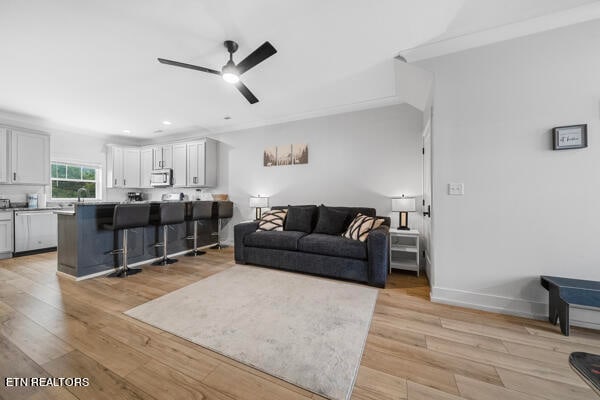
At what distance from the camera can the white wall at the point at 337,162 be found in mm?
3607

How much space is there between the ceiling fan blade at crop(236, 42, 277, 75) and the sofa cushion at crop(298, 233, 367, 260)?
7.36 ft

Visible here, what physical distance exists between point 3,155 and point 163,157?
255 centimetres

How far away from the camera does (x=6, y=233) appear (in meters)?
3.91

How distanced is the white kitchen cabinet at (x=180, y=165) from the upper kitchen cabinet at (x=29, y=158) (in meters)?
2.37

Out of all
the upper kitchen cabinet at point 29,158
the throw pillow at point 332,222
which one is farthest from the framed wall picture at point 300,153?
the upper kitchen cabinet at point 29,158

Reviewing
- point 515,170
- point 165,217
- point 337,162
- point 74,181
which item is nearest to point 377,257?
point 515,170

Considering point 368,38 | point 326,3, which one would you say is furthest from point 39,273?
point 368,38

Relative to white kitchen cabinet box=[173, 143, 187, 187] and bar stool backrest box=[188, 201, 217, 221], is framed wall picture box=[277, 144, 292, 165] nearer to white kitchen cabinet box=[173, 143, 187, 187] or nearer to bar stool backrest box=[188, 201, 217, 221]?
bar stool backrest box=[188, 201, 217, 221]

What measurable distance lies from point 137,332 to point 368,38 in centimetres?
337

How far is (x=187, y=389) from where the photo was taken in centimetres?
127

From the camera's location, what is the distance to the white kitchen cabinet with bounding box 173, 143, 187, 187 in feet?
17.2

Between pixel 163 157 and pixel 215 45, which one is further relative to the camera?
pixel 163 157

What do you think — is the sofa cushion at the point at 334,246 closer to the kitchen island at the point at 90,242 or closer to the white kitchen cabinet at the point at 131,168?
the kitchen island at the point at 90,242

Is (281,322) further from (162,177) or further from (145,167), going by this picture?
(145,167)
